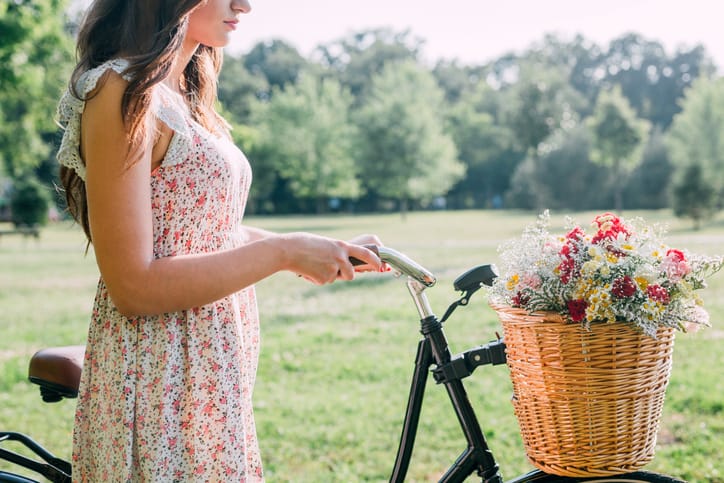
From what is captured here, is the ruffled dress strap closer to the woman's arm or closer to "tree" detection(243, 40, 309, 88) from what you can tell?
the woman's arm

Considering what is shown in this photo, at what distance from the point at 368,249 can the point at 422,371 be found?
432mm

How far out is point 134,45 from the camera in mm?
1691

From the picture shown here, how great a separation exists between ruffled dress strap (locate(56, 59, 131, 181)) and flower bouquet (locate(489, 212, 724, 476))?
40.3 inches

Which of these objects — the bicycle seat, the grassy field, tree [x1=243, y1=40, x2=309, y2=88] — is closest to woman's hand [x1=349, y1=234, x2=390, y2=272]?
the bicycle seat

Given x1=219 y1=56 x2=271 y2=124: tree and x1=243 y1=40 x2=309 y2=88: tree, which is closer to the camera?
x1=219 y1=56 x2=271 y2=124: tree

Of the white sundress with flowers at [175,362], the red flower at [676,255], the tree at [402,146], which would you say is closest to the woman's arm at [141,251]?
the white sundress with flowers at [175,362]

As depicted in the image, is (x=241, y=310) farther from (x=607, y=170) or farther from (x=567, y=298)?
(x=607, y=170)

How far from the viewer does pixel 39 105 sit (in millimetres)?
21781

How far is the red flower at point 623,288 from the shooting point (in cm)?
168

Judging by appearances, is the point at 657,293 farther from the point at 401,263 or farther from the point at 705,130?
the point at 705,130

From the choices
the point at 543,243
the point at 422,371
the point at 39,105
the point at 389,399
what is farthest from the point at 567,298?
the point at 39,105

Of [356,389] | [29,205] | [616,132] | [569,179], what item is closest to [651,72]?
[569,179]

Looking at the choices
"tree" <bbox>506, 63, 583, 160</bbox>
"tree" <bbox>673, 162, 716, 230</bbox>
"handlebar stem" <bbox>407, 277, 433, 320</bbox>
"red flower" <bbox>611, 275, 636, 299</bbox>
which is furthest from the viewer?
"tree" <bbox>506, 63, 583, 160</bbox>

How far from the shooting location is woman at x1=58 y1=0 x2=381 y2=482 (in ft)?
5.17
